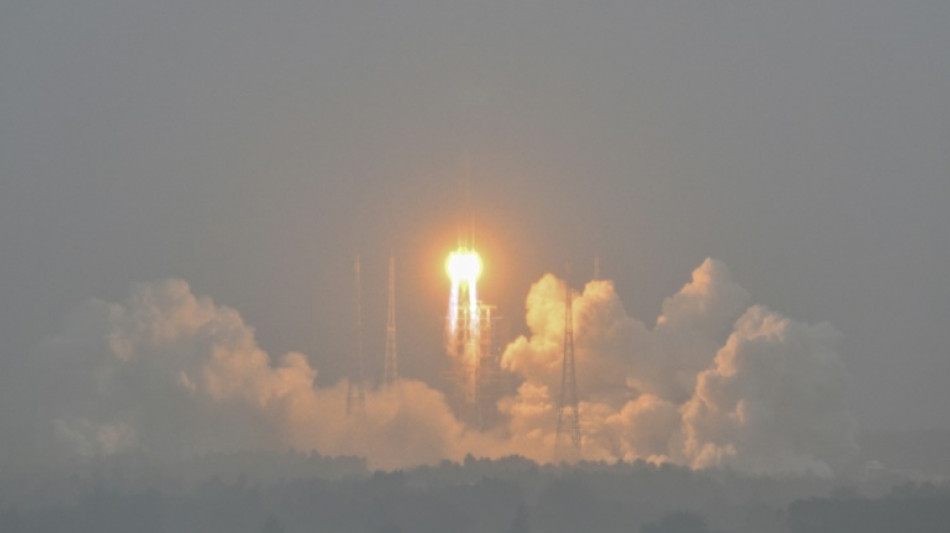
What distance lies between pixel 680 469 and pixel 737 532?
8.91 m

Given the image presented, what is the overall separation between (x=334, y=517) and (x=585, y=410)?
18128mm

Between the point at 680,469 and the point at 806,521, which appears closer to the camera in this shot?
the point at 806,521

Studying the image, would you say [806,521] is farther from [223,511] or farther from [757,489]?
[223,511]

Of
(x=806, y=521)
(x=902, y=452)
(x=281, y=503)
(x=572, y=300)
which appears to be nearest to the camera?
(x=806, y=521)

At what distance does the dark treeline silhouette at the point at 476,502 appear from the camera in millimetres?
109438

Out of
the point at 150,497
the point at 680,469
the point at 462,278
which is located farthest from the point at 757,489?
the point at 150,497

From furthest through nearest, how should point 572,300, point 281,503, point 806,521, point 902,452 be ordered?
point 902,452
point 572,300
point 281,503
point 806,521

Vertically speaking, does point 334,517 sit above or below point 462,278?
Answer: below

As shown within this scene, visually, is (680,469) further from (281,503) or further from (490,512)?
(281,503)

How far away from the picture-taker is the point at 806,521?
106688 millimetres

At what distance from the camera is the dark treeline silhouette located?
109 meters

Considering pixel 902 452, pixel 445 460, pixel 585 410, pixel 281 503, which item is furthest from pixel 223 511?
pixel 902 452

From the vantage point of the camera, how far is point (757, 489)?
116 m

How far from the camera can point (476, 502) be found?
112625 millimetres
